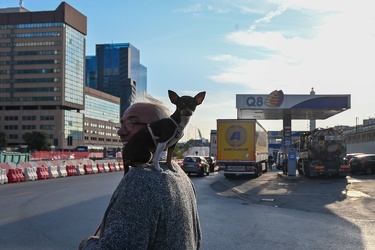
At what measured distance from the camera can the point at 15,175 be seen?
23125 mm

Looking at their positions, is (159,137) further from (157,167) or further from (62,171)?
(62,171)

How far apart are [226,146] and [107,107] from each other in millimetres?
154508

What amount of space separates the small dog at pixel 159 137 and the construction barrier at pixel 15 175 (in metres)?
22.6

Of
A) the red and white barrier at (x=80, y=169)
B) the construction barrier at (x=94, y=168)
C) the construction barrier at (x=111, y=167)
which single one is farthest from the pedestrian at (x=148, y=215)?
the construction barrier at (x=111, y=167)

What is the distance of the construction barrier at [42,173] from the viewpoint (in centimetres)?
2558

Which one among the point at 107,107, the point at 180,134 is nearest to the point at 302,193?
the point at 180,134

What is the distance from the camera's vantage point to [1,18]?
139 m

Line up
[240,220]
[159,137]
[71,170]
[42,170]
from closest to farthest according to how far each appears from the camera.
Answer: [159,137], [240,220], [42,170], [71,170]

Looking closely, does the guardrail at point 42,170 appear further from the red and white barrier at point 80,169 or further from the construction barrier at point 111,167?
the construction barrier at point 111,167

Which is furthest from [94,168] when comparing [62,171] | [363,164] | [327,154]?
[363,164]

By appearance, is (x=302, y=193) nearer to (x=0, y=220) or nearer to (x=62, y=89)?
(x=0, y=220)

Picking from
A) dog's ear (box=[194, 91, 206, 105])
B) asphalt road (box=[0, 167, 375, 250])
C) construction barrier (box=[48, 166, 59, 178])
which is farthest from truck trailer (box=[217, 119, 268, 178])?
dog's ear (box=[194, 91, 206, 105])

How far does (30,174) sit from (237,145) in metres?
12.3

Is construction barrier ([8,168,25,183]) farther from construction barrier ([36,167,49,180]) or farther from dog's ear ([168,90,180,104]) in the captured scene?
dog's ear ([168,90,180,104])
